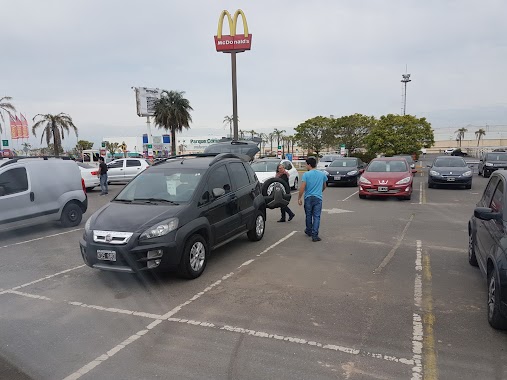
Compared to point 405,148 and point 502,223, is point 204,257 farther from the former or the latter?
point 405,148

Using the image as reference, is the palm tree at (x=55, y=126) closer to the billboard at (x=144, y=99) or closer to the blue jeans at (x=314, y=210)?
the billboard at (x=144, y=99)

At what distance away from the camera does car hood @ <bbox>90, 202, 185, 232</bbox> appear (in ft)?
16.9

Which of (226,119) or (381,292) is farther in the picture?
(226,119)

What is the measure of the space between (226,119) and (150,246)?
7837 centimetres

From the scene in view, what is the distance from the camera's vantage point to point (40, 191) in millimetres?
9125

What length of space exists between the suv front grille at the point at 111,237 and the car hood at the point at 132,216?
0.18ft

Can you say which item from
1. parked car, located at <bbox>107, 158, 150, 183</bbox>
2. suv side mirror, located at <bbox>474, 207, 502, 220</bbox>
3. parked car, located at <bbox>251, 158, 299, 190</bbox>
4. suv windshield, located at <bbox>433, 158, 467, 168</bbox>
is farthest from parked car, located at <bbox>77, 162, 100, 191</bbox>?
suv side mirror, located at <bbox>474, 207, 502, 220</bbox>

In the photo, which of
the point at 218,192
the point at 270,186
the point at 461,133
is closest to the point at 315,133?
the point at 270,186

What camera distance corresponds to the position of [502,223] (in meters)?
4.20

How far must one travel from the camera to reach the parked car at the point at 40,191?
8477 mm

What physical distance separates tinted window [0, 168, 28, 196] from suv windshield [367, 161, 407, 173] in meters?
11.1

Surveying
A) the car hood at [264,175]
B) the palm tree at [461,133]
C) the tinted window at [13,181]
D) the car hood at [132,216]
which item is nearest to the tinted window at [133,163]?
the car hood at [264,175]

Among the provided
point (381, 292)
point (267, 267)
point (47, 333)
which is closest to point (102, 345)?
point (47, 333)

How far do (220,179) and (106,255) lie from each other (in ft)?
7.33
